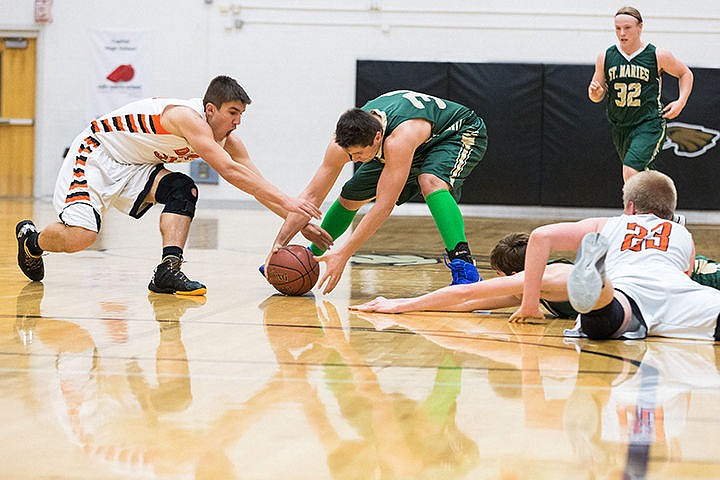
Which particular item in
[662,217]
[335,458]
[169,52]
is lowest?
[335,458]

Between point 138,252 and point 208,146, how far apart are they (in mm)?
2439

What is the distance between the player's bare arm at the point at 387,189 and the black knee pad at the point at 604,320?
119 cm

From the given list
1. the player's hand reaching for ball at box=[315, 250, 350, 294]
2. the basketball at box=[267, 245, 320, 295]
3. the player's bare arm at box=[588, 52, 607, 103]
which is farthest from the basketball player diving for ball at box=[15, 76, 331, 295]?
the player's bare arm at box=[588, 52, 607, 103]

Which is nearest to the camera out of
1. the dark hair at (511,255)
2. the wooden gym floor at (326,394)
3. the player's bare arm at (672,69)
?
the wooden gym floor at (326,394)

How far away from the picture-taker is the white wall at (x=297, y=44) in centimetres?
1355

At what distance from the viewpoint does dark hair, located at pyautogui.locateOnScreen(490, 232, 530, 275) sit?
158 inches

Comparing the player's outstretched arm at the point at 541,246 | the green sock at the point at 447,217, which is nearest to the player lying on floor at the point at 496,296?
the player's outstretched arm at the point at 541,246

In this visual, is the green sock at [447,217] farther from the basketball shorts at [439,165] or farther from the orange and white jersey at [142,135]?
the orange and white jersey at [142,135]

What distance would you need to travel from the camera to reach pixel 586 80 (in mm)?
13219

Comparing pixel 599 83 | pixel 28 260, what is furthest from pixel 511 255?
pixel 599 83

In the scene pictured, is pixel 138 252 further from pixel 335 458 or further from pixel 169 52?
pixel 169 52

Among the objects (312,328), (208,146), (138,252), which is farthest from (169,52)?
(312,328)

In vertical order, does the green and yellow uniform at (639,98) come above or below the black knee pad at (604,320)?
above

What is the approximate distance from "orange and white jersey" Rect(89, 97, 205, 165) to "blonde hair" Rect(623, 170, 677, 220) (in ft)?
6.43
